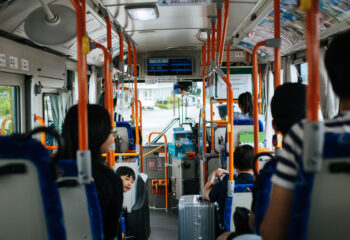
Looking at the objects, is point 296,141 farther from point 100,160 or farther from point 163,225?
point 163,225

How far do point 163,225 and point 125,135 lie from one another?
1.86 metres

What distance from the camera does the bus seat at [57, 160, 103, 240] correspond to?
161 cm

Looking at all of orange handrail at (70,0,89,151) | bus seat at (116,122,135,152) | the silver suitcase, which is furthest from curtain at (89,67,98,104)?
orange handrail at (70,0,89,151)

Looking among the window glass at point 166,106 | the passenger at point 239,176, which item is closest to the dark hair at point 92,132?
the passenger at point 239,176

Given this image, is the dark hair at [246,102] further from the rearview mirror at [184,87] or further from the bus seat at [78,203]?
the bus seat at [78,203]

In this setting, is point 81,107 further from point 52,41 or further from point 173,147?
point 173,147

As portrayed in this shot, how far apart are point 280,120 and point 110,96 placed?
1.50 metres

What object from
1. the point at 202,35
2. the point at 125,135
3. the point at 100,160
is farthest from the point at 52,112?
the point at 100,160

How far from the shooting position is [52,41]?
117 inches

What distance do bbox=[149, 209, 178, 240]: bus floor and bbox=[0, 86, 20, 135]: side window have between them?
2659mm

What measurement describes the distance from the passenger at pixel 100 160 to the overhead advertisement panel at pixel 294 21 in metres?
→ 2.64

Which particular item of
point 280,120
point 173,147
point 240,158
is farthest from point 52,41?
point 173,147

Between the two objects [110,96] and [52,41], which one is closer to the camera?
[110,96]

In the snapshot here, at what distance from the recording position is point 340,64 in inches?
44.8
